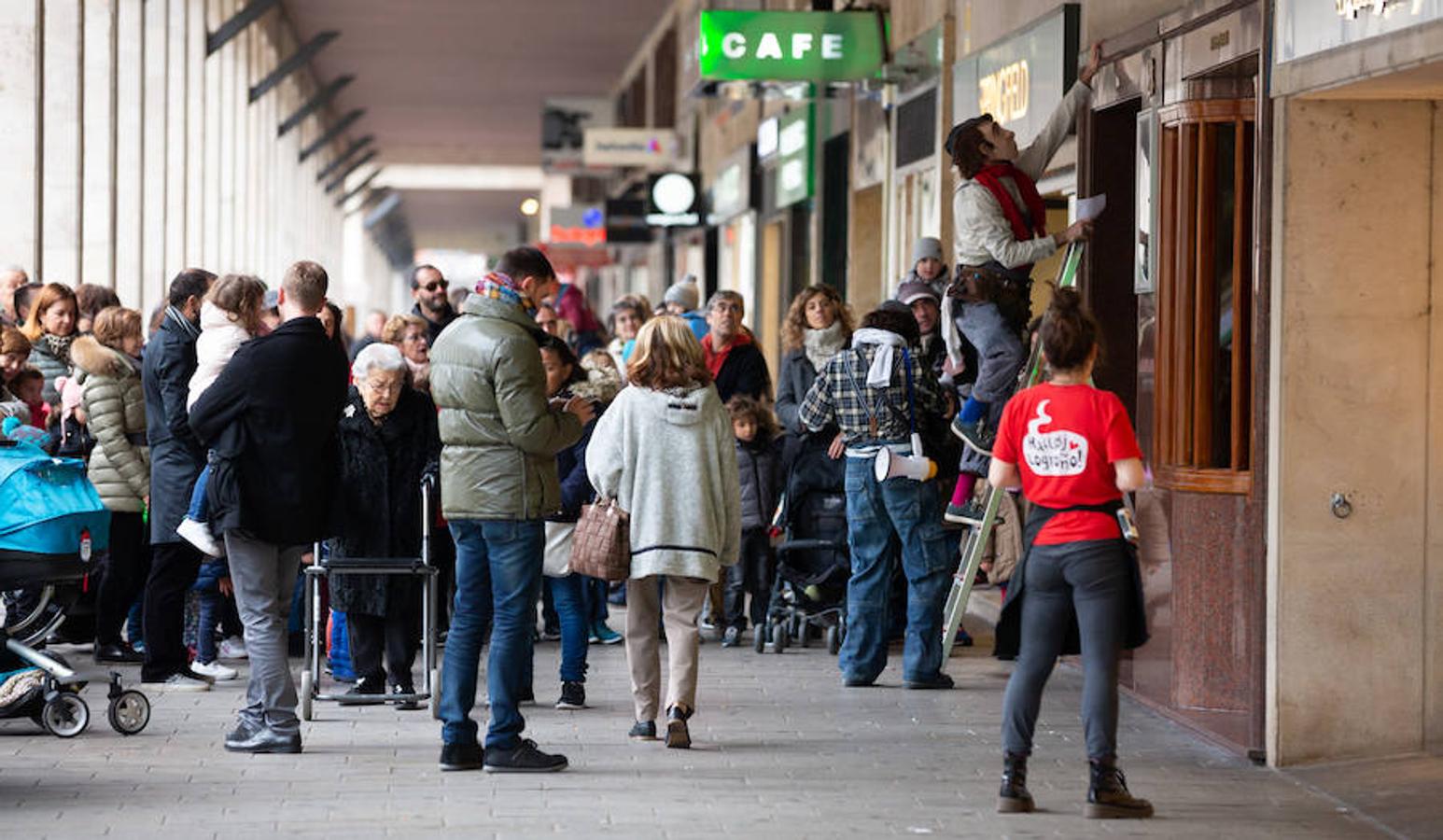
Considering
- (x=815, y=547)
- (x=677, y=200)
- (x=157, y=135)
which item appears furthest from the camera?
(x=677, y=200)

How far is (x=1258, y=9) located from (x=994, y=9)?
15.6 ft

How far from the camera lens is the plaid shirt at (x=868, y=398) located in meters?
9.73

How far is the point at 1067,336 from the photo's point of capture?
6773mm

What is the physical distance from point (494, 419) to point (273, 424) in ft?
2.80

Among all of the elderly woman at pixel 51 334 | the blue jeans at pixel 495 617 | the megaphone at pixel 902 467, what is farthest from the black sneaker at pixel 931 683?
the elderly woman at pixel 51 334

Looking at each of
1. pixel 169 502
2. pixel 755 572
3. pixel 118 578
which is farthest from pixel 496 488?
pixel 755 572

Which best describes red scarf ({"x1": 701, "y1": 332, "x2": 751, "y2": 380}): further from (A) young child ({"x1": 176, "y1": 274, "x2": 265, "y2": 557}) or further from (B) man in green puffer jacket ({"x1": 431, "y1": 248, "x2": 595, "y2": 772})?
(B) man in green puffer jacket ({"x1": 431, "y1": 248, "x2": 595, "y2": 772})

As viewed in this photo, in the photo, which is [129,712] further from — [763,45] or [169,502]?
[763,45]

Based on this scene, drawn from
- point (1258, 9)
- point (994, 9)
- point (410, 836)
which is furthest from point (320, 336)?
point (994, 9)

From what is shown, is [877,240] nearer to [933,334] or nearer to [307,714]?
[933,334]

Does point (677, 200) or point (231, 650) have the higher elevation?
point (677, 200)

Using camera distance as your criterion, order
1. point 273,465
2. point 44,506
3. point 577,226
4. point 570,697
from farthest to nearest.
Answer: point 577,226 → point 570,697 → point 273,465 → point 44,506

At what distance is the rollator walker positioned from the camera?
859 cm

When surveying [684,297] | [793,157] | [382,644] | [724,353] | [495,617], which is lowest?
[382,644]
